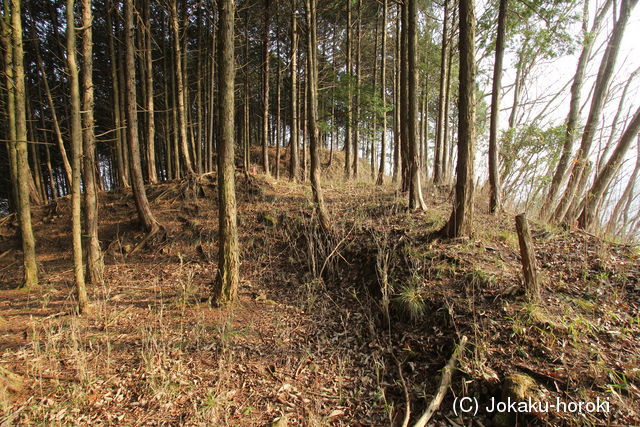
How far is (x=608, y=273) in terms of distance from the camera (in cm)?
420

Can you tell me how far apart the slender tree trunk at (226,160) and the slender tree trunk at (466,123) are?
4.04m

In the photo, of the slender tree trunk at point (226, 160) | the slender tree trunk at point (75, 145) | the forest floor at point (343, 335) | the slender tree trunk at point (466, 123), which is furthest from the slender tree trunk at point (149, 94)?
the slender tree trunk at point (466, 123)

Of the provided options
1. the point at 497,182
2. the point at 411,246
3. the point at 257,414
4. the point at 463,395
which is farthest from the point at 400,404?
the point at 497,182

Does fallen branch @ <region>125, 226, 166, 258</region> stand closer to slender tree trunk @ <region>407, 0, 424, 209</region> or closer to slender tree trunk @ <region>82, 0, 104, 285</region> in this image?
slender tree trunk @ <region>82, 0, 104, 285</region>

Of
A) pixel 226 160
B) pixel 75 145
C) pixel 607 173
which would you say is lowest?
pixel 607 173

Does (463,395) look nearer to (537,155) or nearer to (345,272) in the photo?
(345,272)

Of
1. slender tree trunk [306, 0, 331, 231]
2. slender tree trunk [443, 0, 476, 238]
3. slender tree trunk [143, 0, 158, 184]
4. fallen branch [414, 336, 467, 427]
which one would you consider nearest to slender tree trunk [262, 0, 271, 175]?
slender tree trunk [143, 0, 158, 184]

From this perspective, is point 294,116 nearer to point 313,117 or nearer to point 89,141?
Result: point 313,117

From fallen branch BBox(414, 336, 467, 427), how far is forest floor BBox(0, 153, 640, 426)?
0.09m

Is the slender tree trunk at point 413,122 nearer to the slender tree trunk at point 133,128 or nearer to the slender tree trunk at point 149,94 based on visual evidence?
the slender tree trunk at point 133,128

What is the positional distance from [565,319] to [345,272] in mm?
3682

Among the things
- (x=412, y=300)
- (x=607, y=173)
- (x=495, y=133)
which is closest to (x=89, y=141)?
(x=412, y=300)

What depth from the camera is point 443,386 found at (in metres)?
3.12

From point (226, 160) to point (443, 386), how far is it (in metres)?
4.46
